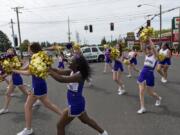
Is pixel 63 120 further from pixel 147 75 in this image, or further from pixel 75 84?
pixel 147 75

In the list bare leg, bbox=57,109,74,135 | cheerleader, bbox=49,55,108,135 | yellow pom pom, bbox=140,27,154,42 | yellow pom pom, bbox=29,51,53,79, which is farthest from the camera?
yellow pom pom, bbox=140,27,154,42

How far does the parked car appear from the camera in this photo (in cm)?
3550

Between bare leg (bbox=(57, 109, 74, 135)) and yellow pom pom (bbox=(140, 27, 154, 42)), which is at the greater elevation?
yellow pom pom (bbox=(140, 27, 154, 42))

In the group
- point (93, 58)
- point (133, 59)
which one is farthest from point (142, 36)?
point (93, 58)

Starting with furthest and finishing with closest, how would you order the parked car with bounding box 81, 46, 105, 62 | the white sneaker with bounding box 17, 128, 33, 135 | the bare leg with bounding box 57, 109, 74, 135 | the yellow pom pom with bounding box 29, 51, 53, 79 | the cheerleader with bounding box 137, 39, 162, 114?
the parked car with bounding box 81, 46, 105, 62 → the cheerleader with bounding box 137, 39, 162, 114 → the white sneaker with bounding box 17, 128, 33, 135 → the bare leg with bounding box 57, 109, 74, 135 → the yellow pom pom with bounding box 29, 51, 53, 79

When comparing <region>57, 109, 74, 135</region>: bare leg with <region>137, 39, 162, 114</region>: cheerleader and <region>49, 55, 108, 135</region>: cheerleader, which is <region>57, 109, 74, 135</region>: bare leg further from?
<region>137, 39, 162, 114</region>: cheerleader

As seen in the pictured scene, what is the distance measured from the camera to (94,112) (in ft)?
30.3

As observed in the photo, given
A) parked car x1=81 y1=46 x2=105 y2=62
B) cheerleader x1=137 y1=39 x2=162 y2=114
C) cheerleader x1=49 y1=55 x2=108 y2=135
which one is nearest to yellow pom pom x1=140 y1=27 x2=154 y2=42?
cheerleader x1=137 y1=39 x2=162 y2=114

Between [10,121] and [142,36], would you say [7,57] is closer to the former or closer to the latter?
[10,121]

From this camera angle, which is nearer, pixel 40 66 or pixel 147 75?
pixel 40 66

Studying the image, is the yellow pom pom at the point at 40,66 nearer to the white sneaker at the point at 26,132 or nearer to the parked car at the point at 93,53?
the white sneaker at the point at 26,132

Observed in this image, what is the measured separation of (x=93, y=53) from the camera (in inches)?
1412

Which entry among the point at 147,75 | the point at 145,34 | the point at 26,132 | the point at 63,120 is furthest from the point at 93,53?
the point at 63,120

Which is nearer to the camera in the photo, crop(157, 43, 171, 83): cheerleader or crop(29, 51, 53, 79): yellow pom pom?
crop(29, 51, 53, 79): yellow pom pom
